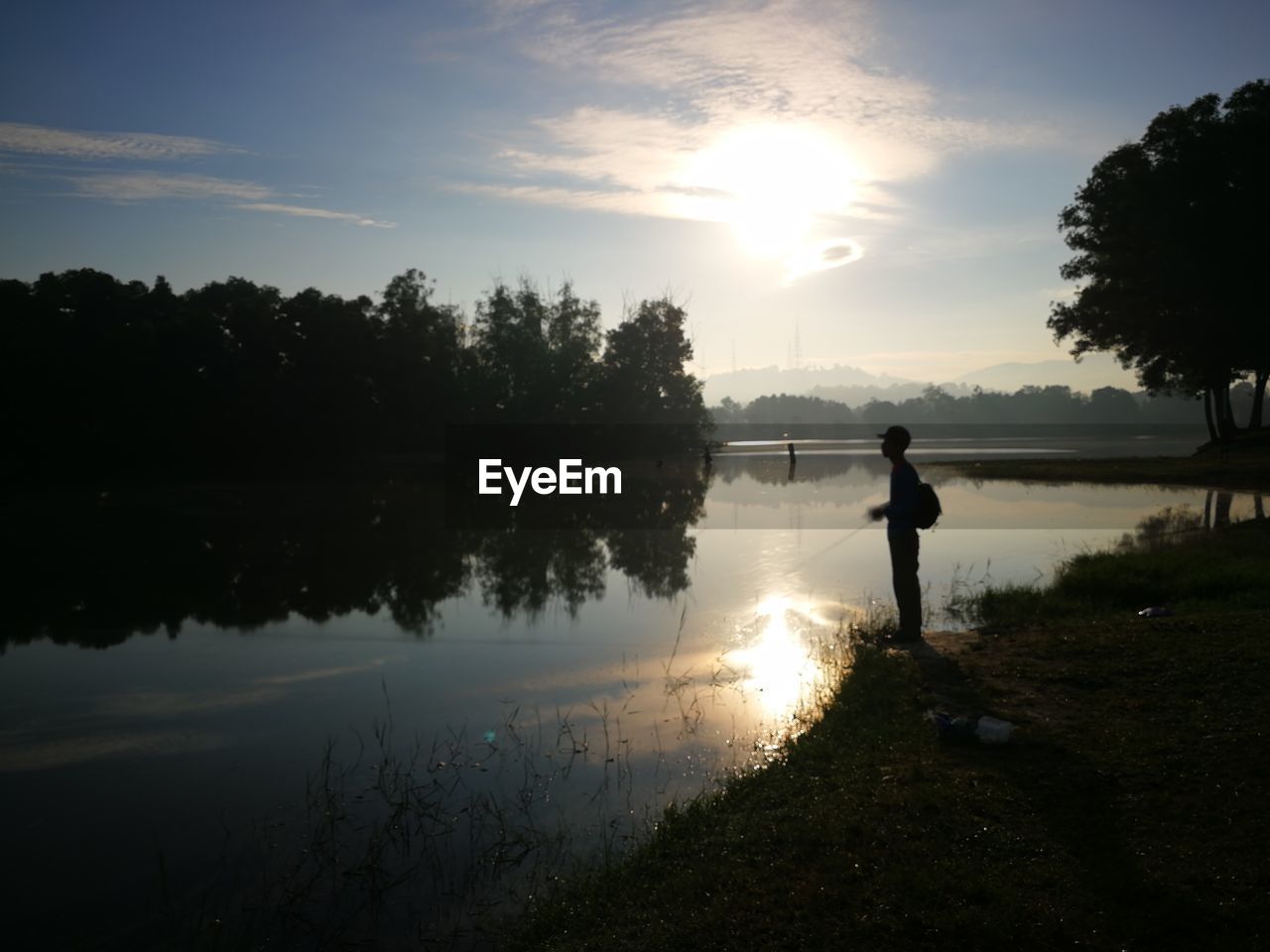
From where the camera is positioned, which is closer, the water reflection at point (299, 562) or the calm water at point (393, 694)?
the calm water at point (393, 694)

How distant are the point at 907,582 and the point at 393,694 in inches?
245

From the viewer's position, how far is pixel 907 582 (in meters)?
11.1

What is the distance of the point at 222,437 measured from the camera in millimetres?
60062

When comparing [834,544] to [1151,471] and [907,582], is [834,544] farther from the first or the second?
[1151,471]

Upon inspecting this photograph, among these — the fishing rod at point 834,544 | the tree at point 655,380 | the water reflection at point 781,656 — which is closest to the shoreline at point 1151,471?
the fishing rod at point 834,544

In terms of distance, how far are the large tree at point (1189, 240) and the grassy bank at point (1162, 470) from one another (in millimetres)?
3365

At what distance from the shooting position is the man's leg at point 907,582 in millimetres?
10945

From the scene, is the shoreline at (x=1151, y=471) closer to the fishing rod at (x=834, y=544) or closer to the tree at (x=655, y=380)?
the fishing rod at (x=834, y=544)

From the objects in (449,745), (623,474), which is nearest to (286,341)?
(623,474)

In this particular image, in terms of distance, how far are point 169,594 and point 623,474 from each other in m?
41.1

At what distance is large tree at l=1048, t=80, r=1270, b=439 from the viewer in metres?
43.3

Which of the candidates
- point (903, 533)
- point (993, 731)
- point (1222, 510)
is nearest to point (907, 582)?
point (903, 533)

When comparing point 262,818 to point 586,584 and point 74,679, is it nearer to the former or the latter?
point 74,679

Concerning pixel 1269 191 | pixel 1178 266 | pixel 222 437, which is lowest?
pixel 222 437
